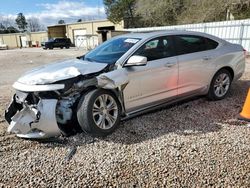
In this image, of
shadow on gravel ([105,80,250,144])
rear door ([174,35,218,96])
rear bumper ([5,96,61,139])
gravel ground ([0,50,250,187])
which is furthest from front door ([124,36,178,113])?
rear bumper ([5,96,61,139])

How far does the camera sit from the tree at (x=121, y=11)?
31864mm

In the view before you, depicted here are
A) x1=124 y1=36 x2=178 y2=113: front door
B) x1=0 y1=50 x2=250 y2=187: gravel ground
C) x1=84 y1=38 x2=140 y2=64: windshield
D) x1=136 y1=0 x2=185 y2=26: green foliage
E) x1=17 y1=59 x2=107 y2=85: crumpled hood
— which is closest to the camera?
x1=0 y1=50 x2=250 y2=187: gravel ground

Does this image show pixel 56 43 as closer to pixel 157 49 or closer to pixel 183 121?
pixel 157 49

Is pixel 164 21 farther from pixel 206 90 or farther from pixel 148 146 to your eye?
pixel 148 146

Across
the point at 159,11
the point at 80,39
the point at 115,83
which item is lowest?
the point at 115,83

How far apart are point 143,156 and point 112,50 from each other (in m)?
2.11

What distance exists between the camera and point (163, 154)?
121 inches

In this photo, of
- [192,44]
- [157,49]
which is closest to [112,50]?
[157,49]

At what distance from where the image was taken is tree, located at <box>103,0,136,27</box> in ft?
105

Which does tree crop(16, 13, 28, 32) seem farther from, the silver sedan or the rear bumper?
the rear bumper

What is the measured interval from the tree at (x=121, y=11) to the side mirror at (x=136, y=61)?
30145mm

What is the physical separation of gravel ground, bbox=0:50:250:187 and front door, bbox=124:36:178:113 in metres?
0.39

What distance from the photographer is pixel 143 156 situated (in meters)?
3.05

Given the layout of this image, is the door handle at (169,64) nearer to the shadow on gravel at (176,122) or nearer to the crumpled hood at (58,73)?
the shadow on gravel at (176,122)
